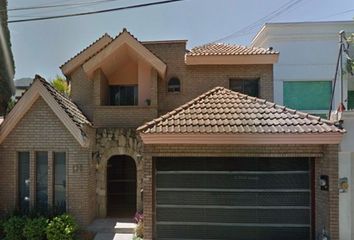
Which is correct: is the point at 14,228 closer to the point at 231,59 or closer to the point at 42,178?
the point at 42,178

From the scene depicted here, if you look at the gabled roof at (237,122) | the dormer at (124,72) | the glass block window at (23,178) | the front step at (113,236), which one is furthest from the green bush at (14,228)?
the dormer at (124,72)

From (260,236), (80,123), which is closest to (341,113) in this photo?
(260,236)

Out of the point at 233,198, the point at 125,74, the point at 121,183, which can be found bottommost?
the point at 121,183

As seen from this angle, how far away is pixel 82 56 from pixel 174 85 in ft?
15.1

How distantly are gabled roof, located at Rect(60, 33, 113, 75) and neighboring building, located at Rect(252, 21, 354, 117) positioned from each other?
947 centimetres

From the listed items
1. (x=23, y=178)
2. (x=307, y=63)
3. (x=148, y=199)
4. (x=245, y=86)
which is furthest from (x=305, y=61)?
(x=23, y=178)

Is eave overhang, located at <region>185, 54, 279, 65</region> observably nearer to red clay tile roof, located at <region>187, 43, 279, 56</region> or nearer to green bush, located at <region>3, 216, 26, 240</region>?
red clay tile roof, located at <region>187, 43, 279, 56</region>

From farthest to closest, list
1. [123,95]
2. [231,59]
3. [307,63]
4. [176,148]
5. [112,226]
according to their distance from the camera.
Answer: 1. [307,63]
2. [123,95]
3. [231,59]
4. [112,226]
5. [176,148]

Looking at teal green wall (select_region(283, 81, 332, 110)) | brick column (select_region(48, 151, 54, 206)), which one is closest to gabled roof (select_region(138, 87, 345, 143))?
brick column (select_region(48, 151, 54, 206))

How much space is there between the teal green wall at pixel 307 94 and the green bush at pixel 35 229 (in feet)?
44.3

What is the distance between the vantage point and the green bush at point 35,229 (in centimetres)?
955

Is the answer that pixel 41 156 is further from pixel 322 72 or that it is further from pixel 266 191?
pixel 322 72

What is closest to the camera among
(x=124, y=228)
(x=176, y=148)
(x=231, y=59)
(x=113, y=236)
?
(x=176, y=148)

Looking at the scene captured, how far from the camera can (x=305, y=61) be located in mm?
17266
